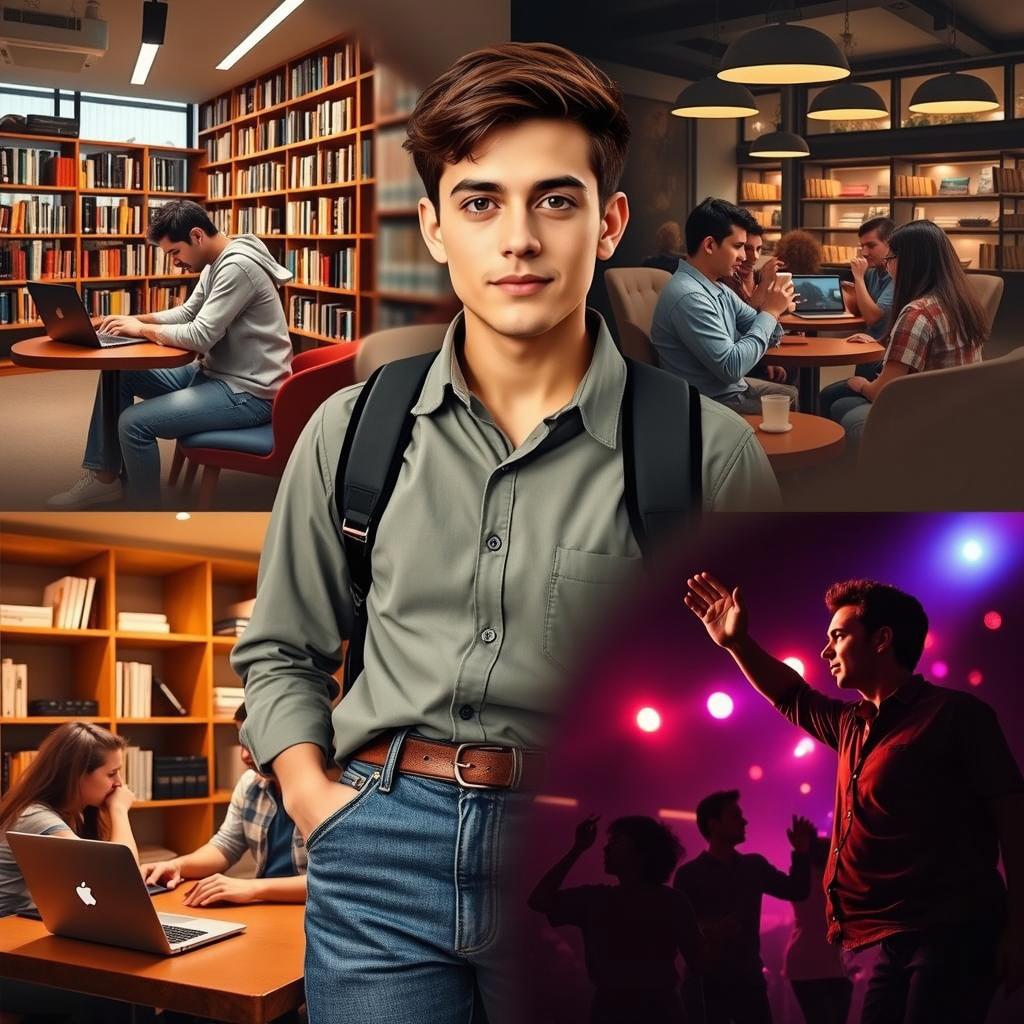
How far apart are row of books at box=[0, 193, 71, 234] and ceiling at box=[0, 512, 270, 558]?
0.97 m

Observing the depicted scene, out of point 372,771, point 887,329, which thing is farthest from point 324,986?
point 887,329

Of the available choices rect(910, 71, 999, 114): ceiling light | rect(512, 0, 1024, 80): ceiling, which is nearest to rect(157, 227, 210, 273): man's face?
rect(512, 0, 1024, 80): ceiling

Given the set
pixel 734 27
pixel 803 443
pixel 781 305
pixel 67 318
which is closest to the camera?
pixel 803 443

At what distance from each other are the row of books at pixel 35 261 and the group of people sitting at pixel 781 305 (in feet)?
6.46

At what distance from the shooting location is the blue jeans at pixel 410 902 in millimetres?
1184

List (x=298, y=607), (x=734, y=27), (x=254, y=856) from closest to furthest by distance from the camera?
(x=298, y=607) < (x=254, y=856) < (x=734, y=27)

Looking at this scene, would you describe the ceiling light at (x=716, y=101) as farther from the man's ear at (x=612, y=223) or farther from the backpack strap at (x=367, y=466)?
the backpack strap at (x=367, y=466)

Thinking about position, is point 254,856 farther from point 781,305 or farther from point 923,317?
point 923,317

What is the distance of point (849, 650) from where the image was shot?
0.92m

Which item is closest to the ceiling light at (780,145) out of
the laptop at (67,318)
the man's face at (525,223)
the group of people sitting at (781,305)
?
the group of people sitting at (781,305)

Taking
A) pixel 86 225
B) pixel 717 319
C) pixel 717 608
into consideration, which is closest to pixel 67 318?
pixel 86 225

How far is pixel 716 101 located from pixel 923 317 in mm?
950

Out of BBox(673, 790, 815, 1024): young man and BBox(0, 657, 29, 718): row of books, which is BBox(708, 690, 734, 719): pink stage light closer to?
BBox(673, 790, 815, 1024): young man

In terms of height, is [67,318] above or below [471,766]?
above
